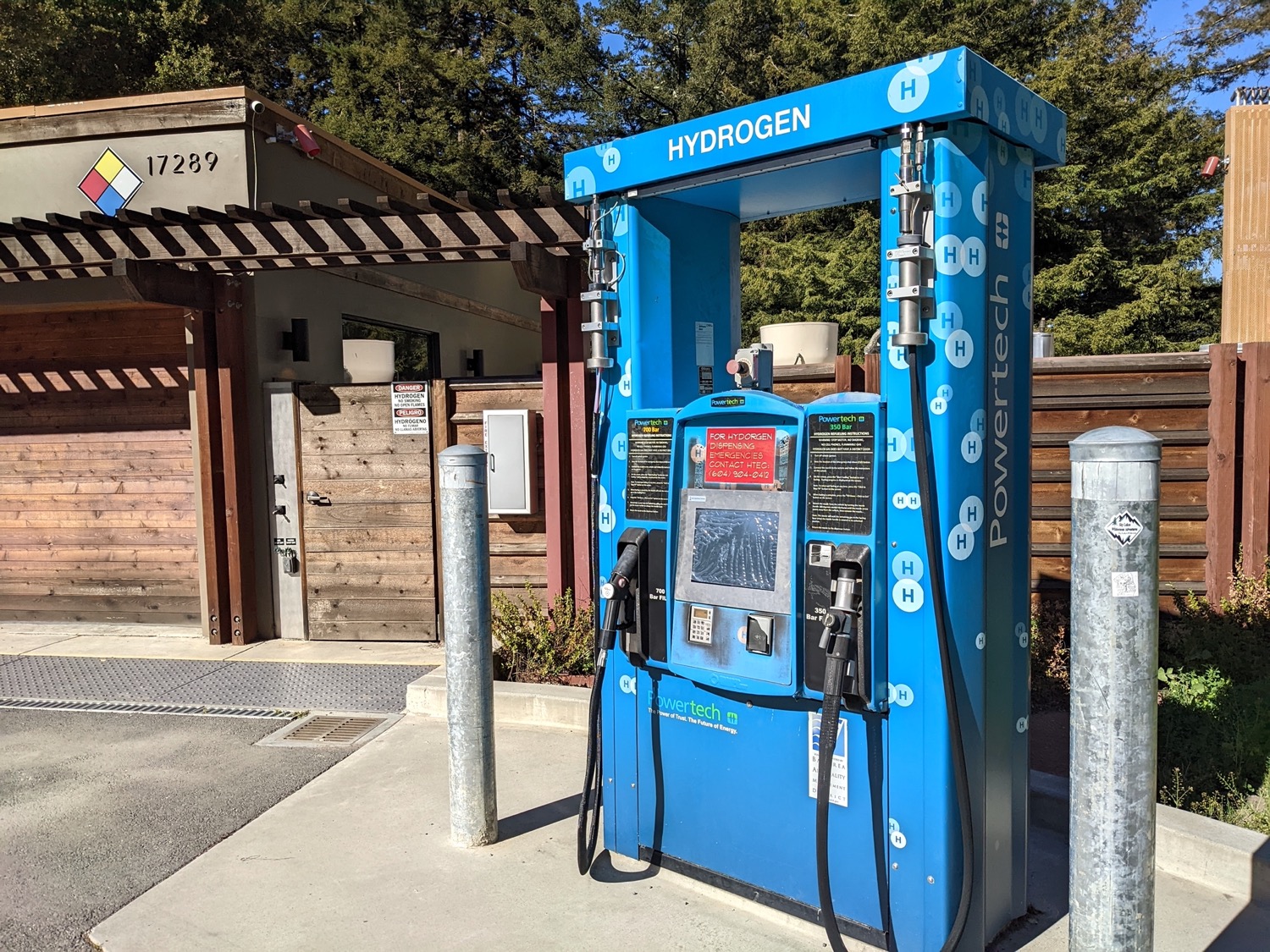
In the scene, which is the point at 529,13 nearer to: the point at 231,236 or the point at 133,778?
the point at 231,236

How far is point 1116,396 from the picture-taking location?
568 cm

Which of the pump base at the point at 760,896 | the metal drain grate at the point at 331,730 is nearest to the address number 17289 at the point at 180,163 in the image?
the metal drain grate at the point at 331,730

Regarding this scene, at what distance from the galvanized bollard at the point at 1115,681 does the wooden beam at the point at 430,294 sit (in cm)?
698

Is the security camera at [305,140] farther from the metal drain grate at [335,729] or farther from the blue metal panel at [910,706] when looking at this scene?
the blue metal panel at [910,706]

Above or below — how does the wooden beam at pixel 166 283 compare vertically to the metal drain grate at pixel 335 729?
above

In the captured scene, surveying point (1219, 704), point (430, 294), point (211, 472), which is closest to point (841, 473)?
point (1219, 704)

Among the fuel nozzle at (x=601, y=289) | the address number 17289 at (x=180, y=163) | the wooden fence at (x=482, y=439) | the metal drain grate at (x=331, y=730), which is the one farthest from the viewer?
the address number 17289 at (x=180, y=163)

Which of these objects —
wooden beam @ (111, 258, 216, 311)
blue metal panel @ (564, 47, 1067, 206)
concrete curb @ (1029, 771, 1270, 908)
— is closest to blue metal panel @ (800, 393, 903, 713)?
blue metal panel @ (564, 47, 1067, 206)

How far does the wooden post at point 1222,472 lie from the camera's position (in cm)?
554

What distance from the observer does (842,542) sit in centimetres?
297

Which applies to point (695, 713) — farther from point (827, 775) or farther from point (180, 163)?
point (180, 163)

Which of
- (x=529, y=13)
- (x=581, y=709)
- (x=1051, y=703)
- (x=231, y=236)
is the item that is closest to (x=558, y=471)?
(x=581, y=709)

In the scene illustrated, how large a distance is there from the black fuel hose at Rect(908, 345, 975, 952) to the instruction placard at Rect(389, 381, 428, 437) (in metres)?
4.98

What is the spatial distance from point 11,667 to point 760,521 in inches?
251
